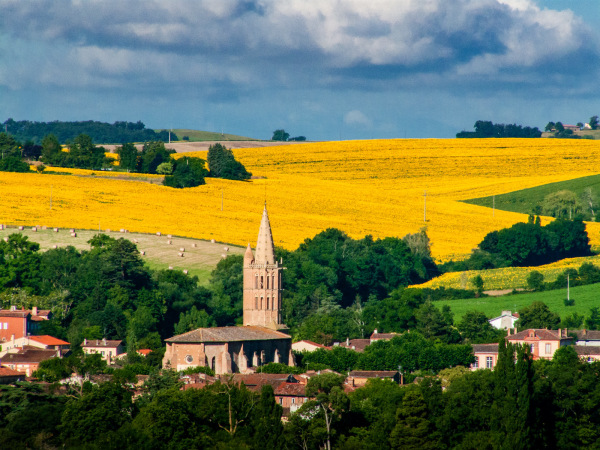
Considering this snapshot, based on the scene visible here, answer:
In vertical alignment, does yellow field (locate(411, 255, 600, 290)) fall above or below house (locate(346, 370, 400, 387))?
above

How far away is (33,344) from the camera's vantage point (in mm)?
102438

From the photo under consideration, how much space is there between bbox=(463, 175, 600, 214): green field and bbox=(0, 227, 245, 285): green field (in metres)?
39.7

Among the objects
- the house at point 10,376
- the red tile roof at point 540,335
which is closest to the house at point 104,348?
the house at point 10,376

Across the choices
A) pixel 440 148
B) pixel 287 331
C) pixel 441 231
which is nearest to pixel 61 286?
pixel 287 331

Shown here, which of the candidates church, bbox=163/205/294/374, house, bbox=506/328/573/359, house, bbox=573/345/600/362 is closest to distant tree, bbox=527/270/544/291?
house, bbox=506/328/573/359

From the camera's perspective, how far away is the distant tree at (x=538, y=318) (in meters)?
114

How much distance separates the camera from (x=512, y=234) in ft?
460

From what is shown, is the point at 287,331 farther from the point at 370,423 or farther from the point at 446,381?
the point at 370,423

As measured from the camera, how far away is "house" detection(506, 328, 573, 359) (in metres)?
106

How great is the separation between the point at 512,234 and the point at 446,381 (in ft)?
164

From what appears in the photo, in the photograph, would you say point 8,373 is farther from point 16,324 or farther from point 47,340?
point 16,324

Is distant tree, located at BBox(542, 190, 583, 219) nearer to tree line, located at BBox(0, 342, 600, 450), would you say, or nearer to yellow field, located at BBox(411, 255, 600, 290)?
yellow field, located at BBox(411, 255, 600, 290)

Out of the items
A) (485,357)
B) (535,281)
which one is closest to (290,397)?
(485,357)

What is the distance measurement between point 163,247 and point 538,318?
36834 mm
